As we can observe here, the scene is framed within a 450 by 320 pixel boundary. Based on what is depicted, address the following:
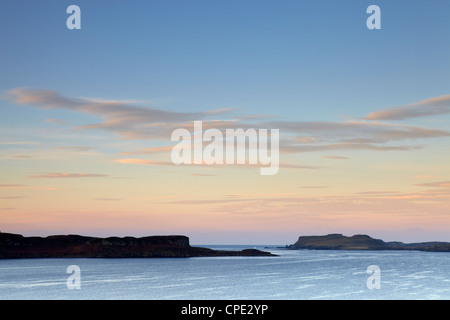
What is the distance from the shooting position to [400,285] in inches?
4023

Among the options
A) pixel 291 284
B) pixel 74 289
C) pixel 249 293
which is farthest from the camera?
pixel 291 284
